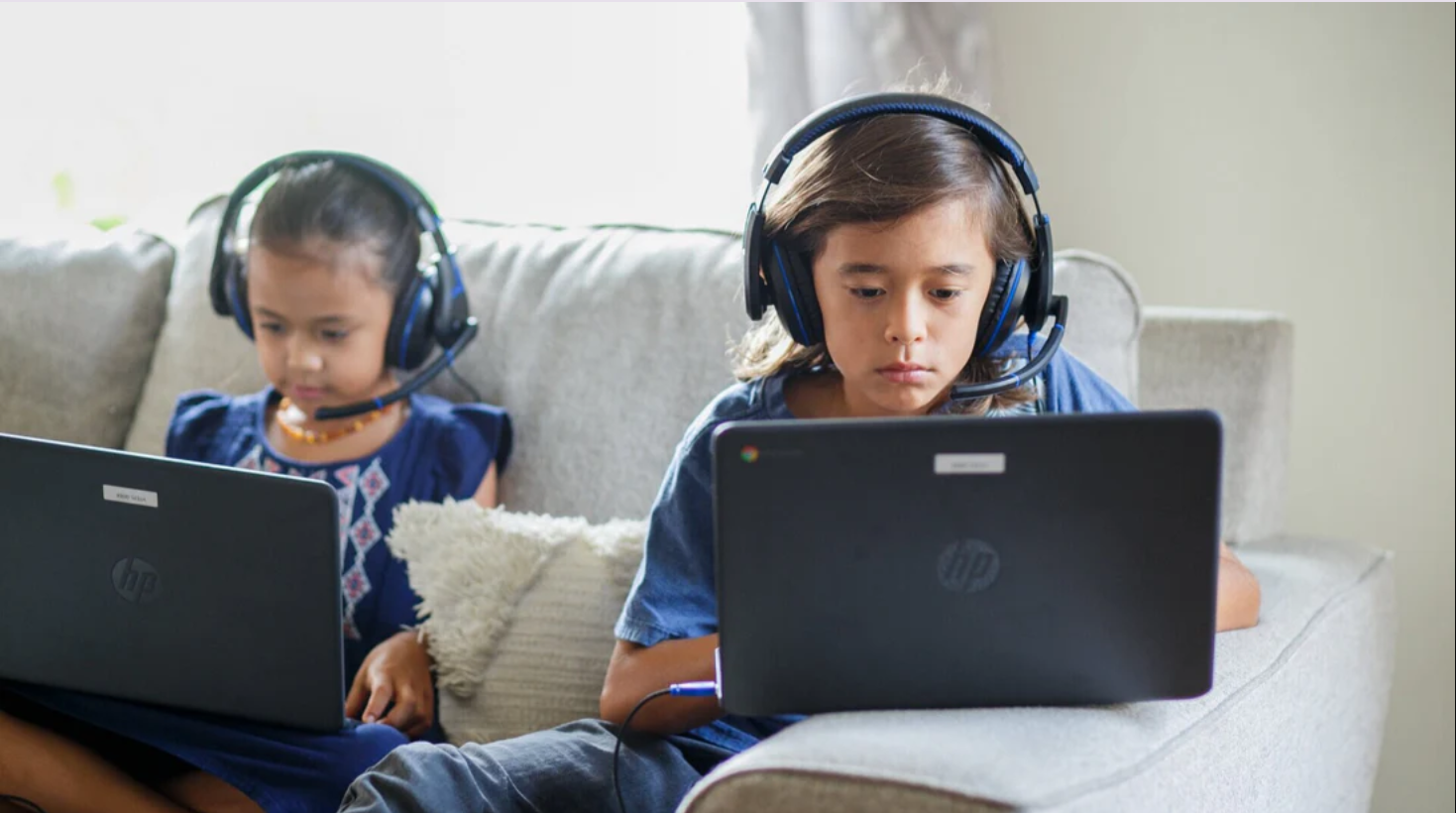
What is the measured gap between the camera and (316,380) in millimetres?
1671

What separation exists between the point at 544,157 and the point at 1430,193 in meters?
1.37

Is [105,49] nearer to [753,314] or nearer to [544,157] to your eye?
[544,157]

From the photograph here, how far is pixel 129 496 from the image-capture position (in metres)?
1.20

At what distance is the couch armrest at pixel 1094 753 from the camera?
89 centimetres

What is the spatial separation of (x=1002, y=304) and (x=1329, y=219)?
0.90 m

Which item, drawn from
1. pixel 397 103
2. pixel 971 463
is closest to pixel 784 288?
pixel 971 463

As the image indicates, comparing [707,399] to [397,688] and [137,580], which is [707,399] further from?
[137,580]

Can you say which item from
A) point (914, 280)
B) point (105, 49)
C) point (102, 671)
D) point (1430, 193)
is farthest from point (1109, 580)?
point (105, 49)

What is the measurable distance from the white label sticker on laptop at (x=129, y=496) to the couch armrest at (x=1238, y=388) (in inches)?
40.3

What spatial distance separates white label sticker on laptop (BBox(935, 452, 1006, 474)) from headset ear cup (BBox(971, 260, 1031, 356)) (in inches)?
13.3

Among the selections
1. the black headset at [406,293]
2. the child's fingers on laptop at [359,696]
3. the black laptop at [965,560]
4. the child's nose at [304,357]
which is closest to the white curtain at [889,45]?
the black headset at [406,293]

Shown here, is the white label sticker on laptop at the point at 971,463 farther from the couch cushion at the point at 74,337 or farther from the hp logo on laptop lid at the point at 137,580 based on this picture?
the couch cushion at the point at 74,337

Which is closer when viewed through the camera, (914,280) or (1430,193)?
(914,280)

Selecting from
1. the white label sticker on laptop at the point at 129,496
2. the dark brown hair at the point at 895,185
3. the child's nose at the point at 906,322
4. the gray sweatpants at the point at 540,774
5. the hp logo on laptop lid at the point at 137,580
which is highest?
the dark brown hair at the point at 895,185
